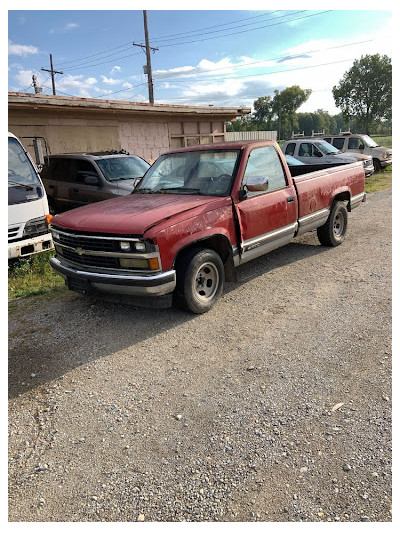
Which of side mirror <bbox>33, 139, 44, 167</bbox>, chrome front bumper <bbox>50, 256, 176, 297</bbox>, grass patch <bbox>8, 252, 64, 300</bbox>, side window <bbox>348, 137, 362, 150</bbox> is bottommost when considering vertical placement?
grass patch <bbox>8, 252, 64, 300</bbox>

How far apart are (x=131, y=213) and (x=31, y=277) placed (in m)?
2.93

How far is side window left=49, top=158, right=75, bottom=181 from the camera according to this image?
32.9 ft

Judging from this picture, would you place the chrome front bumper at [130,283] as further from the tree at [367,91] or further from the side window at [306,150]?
the tree at [367,91]

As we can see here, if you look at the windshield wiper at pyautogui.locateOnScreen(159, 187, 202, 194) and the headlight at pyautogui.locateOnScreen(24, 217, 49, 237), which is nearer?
the windshield wiper at pyautogui.locateOnScreen(159, 187, 202, 194)

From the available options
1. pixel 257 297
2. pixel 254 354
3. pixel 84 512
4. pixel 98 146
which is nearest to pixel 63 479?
pixel 84 512

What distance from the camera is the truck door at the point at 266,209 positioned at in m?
4.97

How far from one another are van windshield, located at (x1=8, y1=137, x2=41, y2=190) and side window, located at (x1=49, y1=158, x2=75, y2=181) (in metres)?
3.02

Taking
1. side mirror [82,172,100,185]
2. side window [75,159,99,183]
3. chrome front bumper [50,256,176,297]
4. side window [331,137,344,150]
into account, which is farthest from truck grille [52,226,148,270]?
side window [331,137,344,150]

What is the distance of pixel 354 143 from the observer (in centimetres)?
1786

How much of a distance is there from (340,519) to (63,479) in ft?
5.28

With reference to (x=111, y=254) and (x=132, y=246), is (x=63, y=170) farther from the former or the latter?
(x=132, y=246)

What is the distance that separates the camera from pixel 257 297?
5.05 m

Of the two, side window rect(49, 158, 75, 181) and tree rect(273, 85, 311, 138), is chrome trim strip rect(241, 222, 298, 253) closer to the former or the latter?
side window rect(49, 158, 75, 181)

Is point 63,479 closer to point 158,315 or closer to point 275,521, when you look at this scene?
point 275,521
